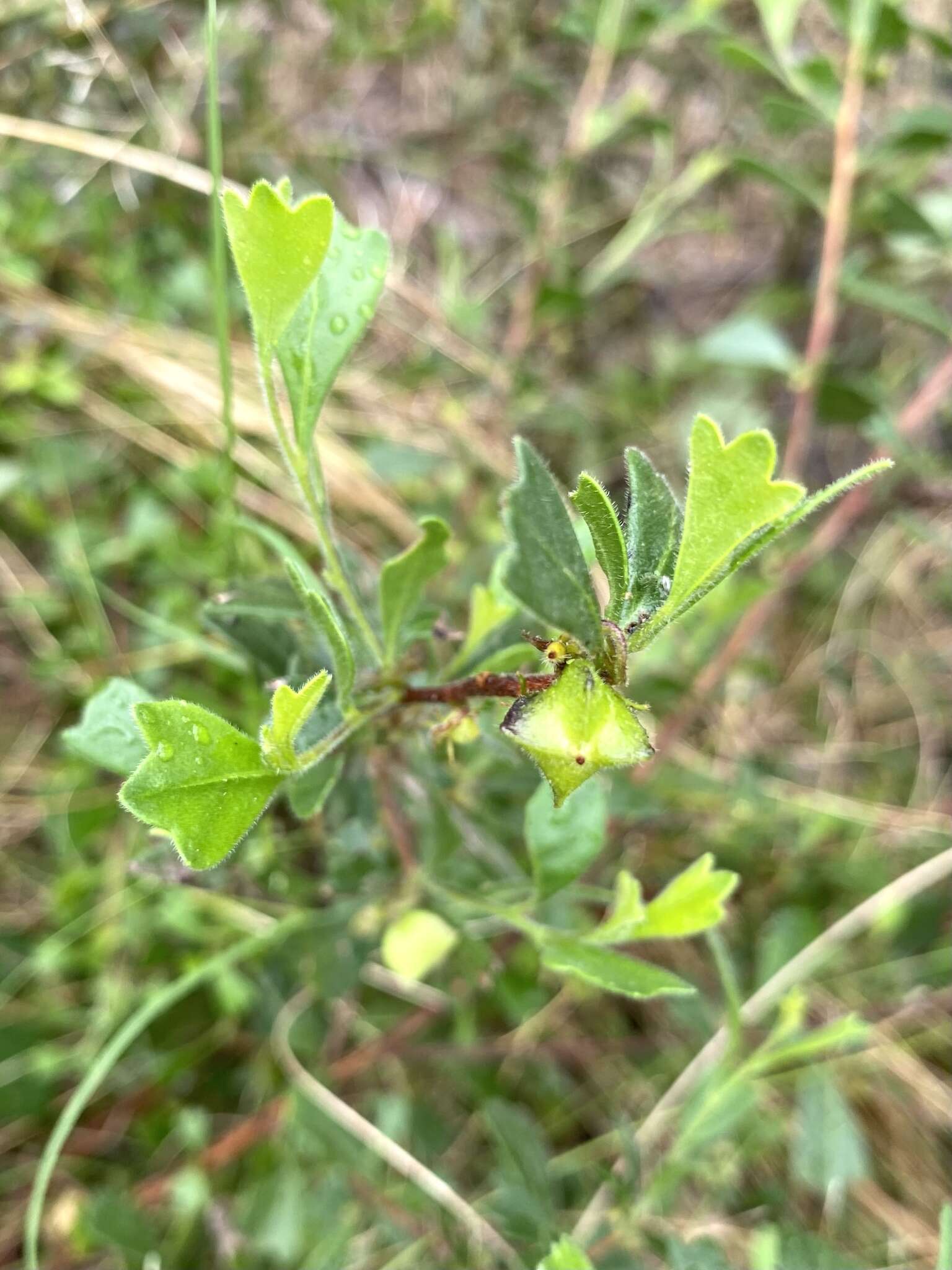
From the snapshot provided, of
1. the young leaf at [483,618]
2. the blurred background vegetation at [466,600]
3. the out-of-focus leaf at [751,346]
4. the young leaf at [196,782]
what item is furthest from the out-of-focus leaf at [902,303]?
the young leaf at [196,782]

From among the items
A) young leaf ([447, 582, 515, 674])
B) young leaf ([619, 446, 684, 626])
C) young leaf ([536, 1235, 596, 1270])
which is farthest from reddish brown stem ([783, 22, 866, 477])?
young leaf ([536, 1235, 596, 1270])

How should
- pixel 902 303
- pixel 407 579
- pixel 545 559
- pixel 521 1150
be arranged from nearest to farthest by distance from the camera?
pixel 545 559 < pixel 407 579 < pixel 521 1150 < pixel 902 303

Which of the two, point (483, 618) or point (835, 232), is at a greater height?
point (835, 232)

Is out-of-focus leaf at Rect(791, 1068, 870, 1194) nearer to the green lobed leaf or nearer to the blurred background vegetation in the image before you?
the blurred background vegetation

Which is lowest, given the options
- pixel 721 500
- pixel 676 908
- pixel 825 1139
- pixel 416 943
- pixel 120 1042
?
pixel 825 1139

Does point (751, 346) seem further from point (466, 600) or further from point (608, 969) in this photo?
point (608, 969)

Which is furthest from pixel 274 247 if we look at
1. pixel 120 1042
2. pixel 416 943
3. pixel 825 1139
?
pixel 825 1139
